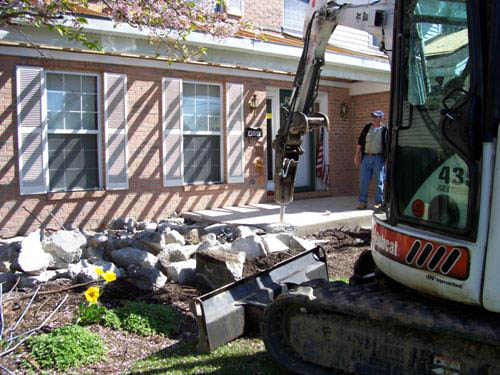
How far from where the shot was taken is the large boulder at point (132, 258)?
648 centimetres

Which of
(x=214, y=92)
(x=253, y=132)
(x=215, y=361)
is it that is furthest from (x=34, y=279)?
(x=253, y=132)

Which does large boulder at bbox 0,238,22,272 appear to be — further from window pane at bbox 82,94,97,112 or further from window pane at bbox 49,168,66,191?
window pane at bbox 82,94,97,112

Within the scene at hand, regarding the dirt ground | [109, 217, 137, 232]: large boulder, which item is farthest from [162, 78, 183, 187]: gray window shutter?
the dirt ground

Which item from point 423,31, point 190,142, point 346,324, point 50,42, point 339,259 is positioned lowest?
point 339,259

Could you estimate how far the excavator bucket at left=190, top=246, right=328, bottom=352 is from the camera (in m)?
4.33

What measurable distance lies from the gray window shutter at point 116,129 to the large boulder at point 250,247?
343 cm

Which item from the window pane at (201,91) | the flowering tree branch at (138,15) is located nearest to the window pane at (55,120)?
the flowering tree branch at (138,15)

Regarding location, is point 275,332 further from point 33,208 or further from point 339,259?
point 33,208

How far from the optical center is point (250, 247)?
7.06 meters

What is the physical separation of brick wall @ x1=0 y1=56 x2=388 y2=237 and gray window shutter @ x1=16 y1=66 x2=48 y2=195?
0.30 feet

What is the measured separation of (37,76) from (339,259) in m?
5.56

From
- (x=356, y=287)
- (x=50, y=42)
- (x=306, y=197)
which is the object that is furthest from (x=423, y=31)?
(x=306, y=197)

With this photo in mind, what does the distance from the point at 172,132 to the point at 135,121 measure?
756 mm

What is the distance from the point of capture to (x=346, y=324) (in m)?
3.60
